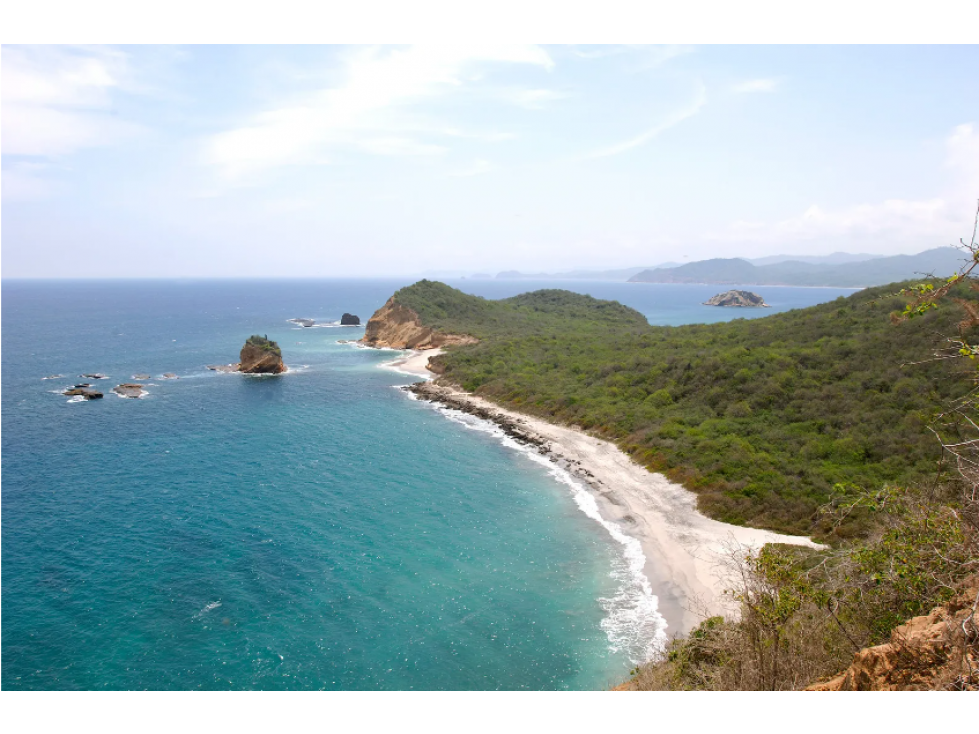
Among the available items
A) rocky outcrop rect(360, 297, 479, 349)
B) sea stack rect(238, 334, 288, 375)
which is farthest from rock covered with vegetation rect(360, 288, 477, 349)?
sea stack rect(238, 334, 288, 375)

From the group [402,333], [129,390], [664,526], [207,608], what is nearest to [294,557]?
[207,608]

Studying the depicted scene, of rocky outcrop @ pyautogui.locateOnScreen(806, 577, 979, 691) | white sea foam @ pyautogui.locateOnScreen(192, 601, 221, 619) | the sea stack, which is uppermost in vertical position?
rocky outcrop @ pyautogui.locateOnScreen(806, 577, 979, 691)

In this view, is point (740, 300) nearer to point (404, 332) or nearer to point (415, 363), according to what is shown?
point (404, 332)

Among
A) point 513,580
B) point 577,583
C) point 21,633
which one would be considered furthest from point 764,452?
point 21,633

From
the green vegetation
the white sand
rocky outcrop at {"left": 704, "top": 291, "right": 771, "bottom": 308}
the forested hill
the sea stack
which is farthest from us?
rocky outcrop at {"left": 704, "top": 291, "right": 771, "bottom": 308}

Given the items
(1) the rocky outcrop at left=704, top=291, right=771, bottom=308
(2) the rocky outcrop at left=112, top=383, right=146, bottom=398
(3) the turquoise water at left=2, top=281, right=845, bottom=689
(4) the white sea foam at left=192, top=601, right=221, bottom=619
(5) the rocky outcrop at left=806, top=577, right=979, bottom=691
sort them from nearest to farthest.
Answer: (5) the rocky outcrop at left=806, top=577, right=979, bottom=691
(3) the turquoise water at left=2, top=281, right=845, bottom=689
(4) the white sea foam at left=192, top=601, right=221, bottom=619
(2) the rocky outcrop at left=112, top=383, right=146, bottom=398
(1) the rocky outcrop at left=704, top=291, right=771, bottom=308

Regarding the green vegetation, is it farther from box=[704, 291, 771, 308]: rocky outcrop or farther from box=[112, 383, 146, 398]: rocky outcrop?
box=[704, 291, 771, 308]: rocky outcrop

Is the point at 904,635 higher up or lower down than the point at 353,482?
higher up

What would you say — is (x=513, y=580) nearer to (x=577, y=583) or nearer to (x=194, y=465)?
(x=577, y=583)
